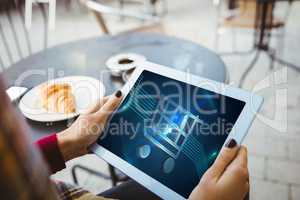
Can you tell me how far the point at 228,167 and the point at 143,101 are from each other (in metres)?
0.29

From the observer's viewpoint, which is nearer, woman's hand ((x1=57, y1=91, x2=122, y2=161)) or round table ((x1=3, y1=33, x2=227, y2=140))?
woman's hand ((x1=57, y1=91, x2=122, y2=161))

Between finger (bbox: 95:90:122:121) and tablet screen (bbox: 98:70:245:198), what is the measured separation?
16mm

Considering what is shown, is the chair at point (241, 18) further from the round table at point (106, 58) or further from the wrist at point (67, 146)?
the wrist at point (67, 146)

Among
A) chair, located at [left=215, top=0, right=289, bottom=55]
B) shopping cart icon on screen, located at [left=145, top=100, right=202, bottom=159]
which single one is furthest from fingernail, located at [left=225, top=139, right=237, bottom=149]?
chair, located at [left=215, top=0, right=289, bottom=55]

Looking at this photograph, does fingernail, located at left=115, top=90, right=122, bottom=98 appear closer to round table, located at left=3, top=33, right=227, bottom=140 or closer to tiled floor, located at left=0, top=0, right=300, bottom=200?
round table, located at left=3, top=33, right=227, bottom=140

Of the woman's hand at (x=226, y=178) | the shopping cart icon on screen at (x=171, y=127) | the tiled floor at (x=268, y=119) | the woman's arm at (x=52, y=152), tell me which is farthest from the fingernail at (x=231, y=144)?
the tiled floor at (x=268, y=119)

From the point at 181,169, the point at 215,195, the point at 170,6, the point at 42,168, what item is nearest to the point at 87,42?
the point at 181,169

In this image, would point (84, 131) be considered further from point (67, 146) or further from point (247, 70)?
point (247, 70)

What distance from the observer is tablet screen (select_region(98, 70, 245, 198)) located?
649 millimetres

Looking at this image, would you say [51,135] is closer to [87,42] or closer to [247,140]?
[87,42]

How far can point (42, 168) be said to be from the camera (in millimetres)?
307

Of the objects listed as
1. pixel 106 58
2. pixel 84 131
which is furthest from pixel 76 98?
pixel 106 58

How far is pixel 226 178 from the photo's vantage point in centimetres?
57

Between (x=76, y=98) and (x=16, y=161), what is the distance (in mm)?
673
